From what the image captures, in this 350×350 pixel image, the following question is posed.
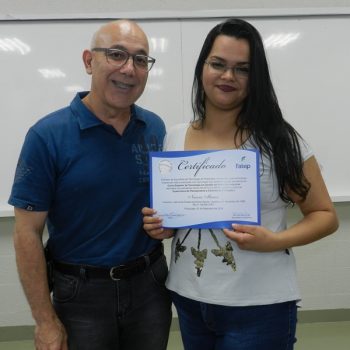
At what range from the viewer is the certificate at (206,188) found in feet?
3.42

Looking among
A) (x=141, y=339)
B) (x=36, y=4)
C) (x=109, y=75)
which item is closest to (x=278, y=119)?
(x=109, y=75)

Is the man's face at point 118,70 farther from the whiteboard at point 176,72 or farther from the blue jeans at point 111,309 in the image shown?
the whiteboard at point 176,72

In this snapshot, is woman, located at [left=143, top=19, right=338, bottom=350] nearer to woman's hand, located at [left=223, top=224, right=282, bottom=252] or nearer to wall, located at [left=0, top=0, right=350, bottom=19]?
woman's hand, located at [left=223, top=224, right=282, bottom=252]

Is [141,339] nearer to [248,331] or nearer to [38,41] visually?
[248,331]

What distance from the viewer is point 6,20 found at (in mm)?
2215

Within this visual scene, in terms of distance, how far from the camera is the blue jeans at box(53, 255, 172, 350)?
1229 mm

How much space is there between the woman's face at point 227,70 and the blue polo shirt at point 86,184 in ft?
1.11

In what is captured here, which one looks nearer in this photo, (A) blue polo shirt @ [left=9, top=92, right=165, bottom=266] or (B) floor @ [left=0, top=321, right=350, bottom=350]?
→ (A) blue polo shirt @ [left=9, top=92, right=165, bottom=266]

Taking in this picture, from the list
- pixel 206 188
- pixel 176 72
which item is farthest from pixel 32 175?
pixel 176 72

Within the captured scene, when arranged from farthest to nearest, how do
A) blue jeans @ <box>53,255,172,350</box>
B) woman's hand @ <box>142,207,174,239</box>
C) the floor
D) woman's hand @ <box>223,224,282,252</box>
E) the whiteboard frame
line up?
the floor < the whiteboard frame < blue jeans @ <box>53,255,172,350</box> < woman's hand @ <box>142,207,174,239</box> < woman's hand @ <box>223,224,282,252</box>

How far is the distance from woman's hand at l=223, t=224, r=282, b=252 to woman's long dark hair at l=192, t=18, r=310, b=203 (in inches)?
5.3

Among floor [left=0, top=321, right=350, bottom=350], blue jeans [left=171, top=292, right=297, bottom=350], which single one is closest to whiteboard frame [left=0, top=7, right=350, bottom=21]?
blue jeans [left=171, top=292, right=297, bottom=350]

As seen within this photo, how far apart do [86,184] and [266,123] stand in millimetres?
607

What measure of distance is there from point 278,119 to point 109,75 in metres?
0.56
